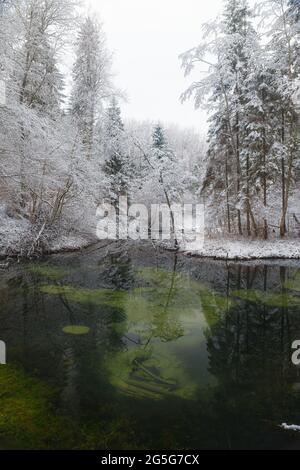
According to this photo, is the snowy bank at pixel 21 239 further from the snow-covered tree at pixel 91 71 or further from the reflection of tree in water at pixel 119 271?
the snow-covered tree at pixel 91 71

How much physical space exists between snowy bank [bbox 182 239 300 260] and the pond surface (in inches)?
166

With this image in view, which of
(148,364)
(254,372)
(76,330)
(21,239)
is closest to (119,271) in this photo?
(21,239)

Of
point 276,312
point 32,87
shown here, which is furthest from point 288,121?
point 32,87

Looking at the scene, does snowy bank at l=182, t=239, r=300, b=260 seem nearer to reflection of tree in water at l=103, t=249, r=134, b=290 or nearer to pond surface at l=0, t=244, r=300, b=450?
reflection of tree in water at l=103, t=249, r=134, b=290

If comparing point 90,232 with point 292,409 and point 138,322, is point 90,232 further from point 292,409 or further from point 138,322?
point 292,409

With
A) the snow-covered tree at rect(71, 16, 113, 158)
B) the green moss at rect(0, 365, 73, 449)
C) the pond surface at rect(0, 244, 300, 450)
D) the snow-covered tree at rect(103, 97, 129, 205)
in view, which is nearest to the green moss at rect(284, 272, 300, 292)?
the pond surface at rect(0, 244, 300, 450)

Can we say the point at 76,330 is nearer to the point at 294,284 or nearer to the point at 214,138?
the point at 294,284

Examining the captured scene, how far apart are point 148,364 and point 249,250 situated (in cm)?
1218

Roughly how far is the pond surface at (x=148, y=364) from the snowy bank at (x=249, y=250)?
4207 millimetres

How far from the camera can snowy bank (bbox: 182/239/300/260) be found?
16.8 metres

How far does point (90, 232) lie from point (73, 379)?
1740 cm

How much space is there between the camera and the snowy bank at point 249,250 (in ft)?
55.2

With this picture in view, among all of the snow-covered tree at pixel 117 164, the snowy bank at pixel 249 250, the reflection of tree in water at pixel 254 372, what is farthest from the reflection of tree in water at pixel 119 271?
the snow-covered tree at pixel 117 164

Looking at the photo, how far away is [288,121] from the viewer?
18.3 meters
